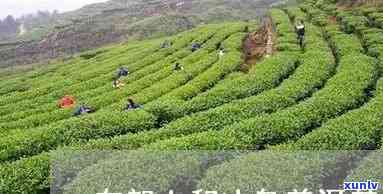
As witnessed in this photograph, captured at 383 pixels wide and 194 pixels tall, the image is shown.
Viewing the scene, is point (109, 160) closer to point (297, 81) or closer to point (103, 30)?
point (297, 81)

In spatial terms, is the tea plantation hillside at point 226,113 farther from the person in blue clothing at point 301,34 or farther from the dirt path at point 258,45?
the dirt path at point 258,45

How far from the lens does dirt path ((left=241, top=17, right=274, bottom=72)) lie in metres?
47.3

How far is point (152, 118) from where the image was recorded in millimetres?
30156

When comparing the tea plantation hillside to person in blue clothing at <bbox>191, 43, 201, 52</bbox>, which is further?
person in blue clothing at <bbox>191, 43, 201, 52</bbox>

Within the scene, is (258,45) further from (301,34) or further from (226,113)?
(226,113)

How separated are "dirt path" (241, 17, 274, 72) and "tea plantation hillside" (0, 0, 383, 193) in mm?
781

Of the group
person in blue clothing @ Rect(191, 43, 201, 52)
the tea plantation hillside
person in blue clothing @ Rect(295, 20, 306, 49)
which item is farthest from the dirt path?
person in blue clothing @ Rect(191, 43, 201, 52)

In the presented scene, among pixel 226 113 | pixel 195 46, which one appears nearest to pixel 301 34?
pixel 195 46
